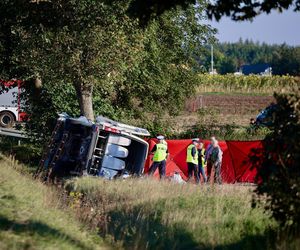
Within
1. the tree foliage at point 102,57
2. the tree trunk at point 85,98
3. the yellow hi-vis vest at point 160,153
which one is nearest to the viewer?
the tree foliage at point 102,57

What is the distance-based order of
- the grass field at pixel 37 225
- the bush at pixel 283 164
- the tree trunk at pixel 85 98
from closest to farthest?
1. the grass field at pixel 37 225
2. the bush at pixel 283 164
3. the tree trunk at pixel 85 98

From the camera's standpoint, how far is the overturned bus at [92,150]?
21688 millimetres

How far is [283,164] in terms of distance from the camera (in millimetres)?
9875

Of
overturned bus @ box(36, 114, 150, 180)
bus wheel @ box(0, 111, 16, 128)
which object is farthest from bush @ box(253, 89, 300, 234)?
bus wheel @ box(0, 111, 16, 128)

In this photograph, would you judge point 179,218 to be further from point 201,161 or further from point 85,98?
point 85,98

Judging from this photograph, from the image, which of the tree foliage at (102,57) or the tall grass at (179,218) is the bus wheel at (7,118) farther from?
the tall grass at (179,218)

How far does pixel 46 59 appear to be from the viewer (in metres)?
23.4

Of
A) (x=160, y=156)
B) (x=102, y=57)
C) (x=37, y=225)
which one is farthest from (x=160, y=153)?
(x=37, y=225)

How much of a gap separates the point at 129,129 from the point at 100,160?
59.2 inches

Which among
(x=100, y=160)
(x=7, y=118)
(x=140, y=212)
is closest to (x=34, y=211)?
(x=140, y=212)

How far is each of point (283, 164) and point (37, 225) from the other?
12.2 ft

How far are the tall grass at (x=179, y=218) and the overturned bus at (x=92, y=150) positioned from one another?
5191 millimetres

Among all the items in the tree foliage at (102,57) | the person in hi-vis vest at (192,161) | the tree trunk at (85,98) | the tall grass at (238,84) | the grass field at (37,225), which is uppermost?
the tall grass at (238,84)

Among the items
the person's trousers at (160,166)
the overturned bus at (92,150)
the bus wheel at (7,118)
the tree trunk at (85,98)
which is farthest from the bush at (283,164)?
the bus wheel at (7,118)
